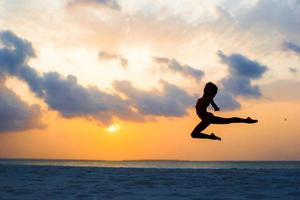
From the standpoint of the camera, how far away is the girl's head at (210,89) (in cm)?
1514

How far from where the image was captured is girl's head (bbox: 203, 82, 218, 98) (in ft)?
49.7

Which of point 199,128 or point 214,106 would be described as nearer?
point 214,106

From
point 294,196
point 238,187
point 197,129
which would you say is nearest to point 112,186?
point 238,187

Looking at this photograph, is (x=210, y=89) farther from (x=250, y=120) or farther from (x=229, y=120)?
(x=250, y=120)

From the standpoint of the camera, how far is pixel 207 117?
15859 millimetres

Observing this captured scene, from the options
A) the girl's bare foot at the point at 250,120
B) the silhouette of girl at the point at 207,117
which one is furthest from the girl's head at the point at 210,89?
the girl's bare foot at the point at 250,120

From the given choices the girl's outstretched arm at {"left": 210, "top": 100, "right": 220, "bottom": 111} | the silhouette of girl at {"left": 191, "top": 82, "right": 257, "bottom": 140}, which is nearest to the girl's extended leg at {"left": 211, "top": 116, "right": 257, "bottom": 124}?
the silhouette of girl at {"left": 191, "top": 82, "right": 257, "bottom": 140}

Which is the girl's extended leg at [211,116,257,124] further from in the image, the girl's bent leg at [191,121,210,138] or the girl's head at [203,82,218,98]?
the girl's head at [203,82,218,98]

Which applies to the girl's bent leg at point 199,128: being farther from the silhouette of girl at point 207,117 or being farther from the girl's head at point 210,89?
the girl's head at point 210,89

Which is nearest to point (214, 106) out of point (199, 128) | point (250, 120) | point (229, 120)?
point (229, 120)

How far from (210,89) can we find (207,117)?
115cm

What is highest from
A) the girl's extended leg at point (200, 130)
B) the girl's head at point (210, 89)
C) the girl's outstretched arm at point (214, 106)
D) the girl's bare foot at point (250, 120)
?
the girl's head at point (210, 89)

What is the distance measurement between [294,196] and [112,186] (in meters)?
11.8

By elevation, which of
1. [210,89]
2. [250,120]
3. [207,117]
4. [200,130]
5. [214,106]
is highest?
[210,89]
